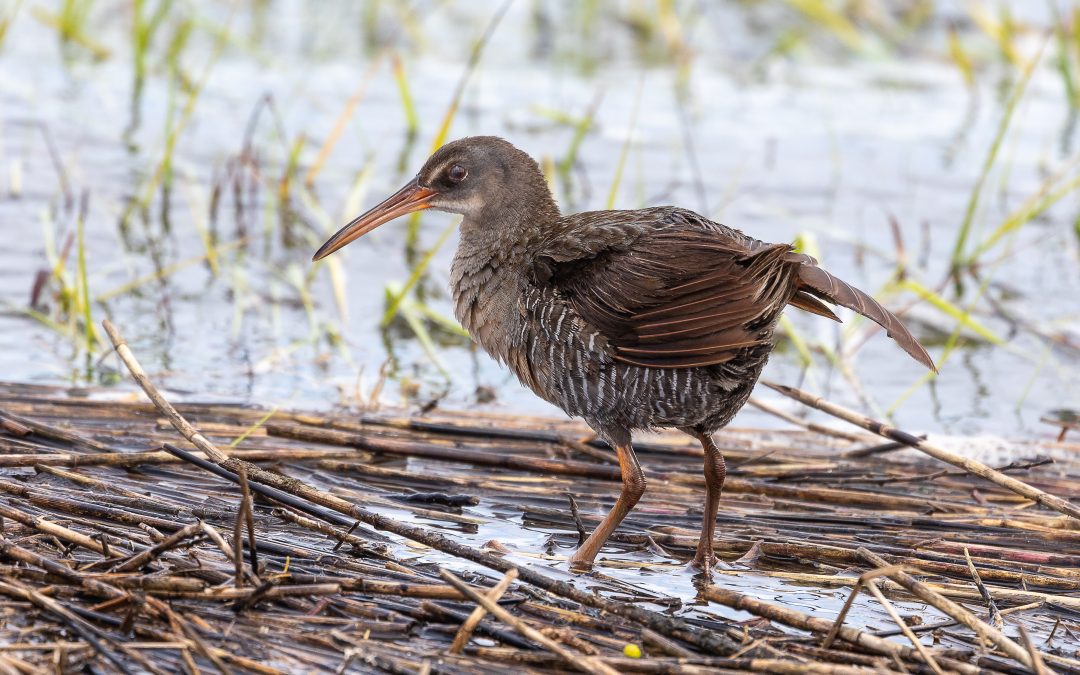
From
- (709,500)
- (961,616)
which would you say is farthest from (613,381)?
(961,616)

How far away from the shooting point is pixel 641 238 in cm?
400

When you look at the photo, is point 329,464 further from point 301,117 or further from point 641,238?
point 301,117

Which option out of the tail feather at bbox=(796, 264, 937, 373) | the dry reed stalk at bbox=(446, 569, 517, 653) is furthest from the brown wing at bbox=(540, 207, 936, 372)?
the dry reed stalk at bbox=(446, 569, 517, 653)

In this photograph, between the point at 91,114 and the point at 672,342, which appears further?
the point at 91,114

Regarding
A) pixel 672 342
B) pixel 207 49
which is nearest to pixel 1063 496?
pixel 672 342

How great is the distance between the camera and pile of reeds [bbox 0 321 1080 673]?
3072 millimetres

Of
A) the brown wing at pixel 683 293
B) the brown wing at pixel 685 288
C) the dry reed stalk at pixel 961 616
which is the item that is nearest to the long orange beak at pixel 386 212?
the brown wing at pixel 685 288

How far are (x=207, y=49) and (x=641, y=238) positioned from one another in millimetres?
7138

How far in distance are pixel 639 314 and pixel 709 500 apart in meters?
0.60

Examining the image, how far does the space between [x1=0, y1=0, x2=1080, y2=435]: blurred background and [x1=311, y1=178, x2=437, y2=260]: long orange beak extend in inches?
31.0

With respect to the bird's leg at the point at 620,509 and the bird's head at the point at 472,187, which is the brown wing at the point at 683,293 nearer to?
the bird's leg at the point at 620,509

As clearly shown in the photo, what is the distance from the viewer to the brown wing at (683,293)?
3.79 m

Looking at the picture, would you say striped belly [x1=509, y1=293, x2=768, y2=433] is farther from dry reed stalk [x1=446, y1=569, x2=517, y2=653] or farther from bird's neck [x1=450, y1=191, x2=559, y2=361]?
dry reed stalk [x1=446, y1=569, x2=517, y2=653]

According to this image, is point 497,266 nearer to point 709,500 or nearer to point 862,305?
point 709,500
